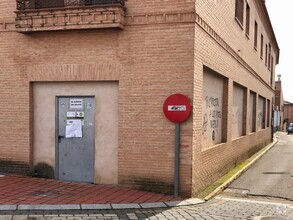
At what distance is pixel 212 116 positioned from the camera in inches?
421

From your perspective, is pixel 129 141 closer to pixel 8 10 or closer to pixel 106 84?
pixel 106 84

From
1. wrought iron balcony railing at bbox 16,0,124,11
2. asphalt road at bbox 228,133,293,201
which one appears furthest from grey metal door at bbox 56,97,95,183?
asphalt road at bbox 228,133,293,201

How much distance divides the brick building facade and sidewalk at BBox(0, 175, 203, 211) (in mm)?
378

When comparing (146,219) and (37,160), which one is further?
(37,160)

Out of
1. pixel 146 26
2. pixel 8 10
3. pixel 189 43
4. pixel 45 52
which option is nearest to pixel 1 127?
pixel 45 52

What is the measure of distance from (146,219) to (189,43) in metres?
3.87

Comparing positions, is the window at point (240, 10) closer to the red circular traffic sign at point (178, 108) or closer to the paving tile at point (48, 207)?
the red circular traffic sign at point (178, 108)

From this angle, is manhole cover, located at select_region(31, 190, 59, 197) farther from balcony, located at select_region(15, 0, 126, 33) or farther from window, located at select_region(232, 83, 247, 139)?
window, located at select_region(232, 83, 247, 139)

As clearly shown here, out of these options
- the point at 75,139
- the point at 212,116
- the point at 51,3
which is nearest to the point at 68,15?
the point at 51,3

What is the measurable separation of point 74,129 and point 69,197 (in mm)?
2073

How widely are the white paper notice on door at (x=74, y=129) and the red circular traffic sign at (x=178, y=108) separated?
2386 mm

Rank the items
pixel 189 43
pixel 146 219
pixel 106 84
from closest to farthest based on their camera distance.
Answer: pixel 146 219, pixel 189 43, pixel 106 84

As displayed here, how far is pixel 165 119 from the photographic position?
825 cm

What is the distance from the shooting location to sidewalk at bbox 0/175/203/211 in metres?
6.92
